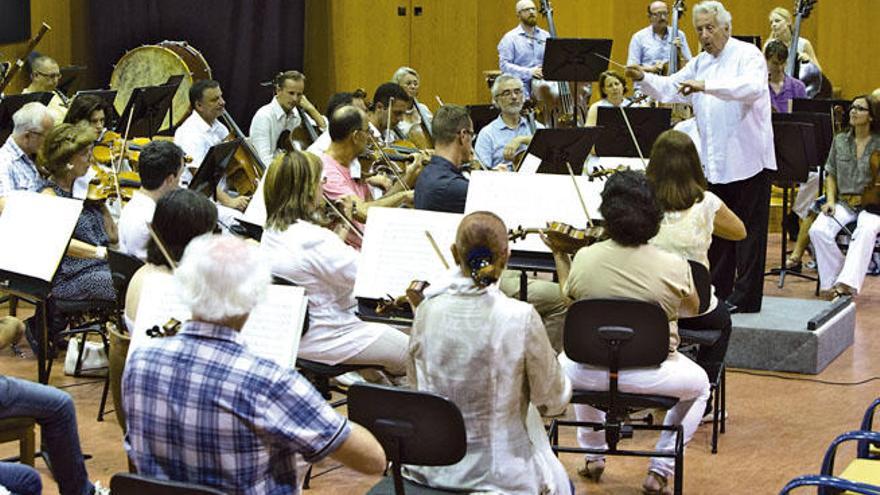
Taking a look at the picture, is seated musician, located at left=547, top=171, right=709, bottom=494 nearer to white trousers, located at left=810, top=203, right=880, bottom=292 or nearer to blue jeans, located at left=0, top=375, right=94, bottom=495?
blue jeans, located at left=0, top=375, right=94, bottom=495

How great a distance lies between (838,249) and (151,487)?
608 centimetres

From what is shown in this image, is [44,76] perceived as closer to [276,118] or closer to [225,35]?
[276,118]

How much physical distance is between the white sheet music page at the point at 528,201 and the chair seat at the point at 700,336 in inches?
24.0

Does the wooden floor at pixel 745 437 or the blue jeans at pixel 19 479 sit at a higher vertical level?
the blue jeans at pixel 19 479

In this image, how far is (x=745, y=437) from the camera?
536cm

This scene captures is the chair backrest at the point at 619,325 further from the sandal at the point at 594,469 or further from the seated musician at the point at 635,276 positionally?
the sandal at the point at 594,469

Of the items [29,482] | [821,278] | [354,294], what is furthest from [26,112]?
[821,278]

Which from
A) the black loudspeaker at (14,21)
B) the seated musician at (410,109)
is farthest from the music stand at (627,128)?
the black loudspeaker at (14,21)

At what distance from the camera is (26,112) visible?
6.48m

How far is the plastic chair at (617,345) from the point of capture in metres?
4.24

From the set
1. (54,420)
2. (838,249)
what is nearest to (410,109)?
(838,249)

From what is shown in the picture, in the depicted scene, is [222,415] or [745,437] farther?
[745,437]

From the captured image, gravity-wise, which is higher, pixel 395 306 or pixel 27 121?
pixel 27 121

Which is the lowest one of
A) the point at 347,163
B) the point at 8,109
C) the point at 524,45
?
the point at 347,163
